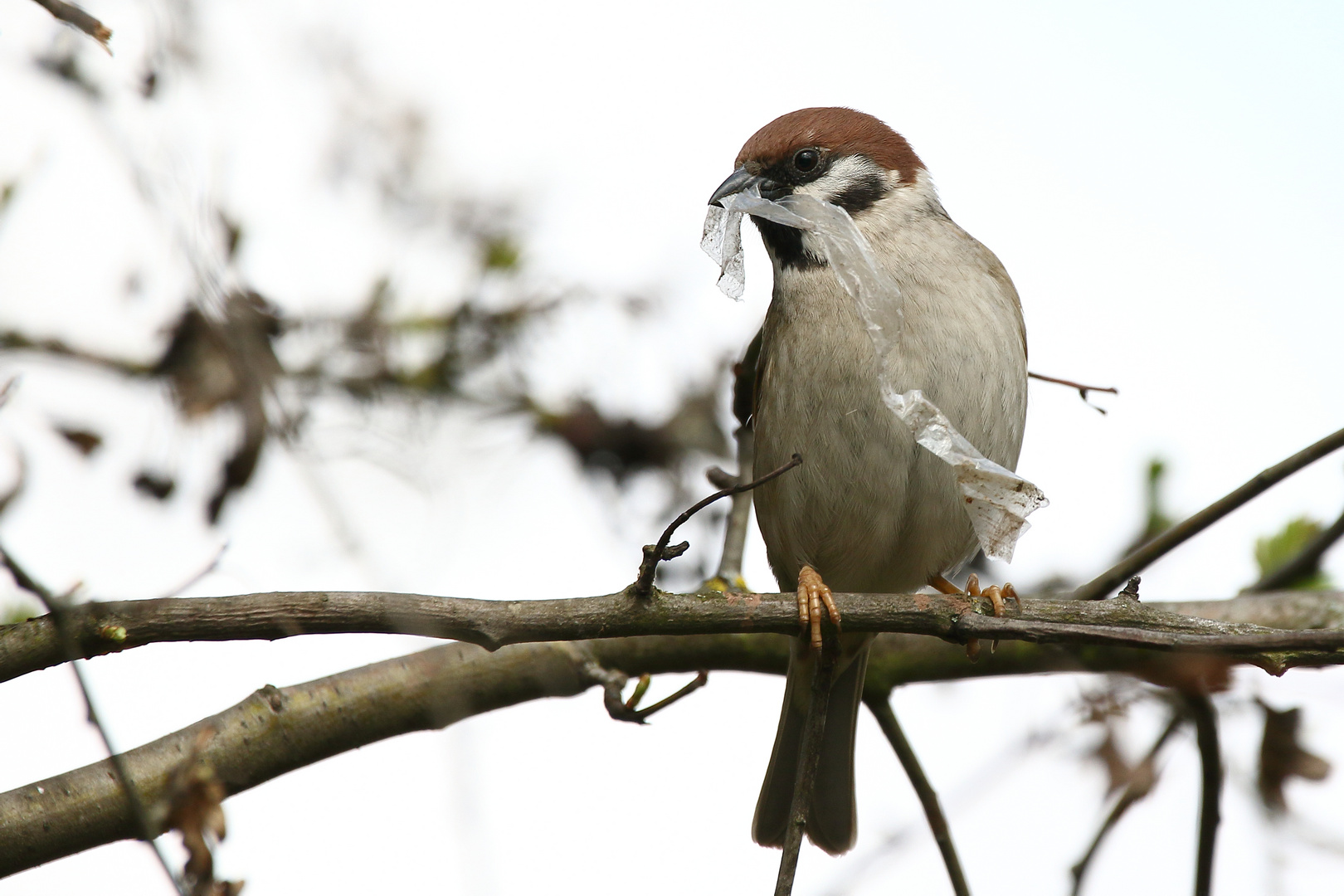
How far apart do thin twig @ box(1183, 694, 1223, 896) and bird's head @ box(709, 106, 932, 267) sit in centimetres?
194

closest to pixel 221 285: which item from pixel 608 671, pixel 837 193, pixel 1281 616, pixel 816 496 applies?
pixel 608 671

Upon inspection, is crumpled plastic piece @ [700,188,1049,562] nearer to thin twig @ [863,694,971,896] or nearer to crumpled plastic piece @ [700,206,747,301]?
crumpled plastic piece @ [700,206,747,301]

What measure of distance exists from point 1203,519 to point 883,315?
117cm

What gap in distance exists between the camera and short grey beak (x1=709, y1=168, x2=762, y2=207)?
14.0ft

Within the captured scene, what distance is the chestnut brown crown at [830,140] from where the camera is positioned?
441 cm

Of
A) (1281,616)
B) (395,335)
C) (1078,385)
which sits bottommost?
(1281,616)

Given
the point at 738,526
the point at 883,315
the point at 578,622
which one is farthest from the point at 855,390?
the point at 578,622

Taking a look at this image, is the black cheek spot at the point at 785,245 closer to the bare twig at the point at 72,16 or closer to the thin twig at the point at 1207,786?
the thin twig at the point at 1207,786

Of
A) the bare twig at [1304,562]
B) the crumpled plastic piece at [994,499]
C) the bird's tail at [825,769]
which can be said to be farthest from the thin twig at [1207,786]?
the bird's tail at [825,769]

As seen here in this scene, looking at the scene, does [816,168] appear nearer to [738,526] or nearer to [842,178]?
[842,178]

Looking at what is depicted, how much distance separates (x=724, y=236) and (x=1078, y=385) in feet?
3.92

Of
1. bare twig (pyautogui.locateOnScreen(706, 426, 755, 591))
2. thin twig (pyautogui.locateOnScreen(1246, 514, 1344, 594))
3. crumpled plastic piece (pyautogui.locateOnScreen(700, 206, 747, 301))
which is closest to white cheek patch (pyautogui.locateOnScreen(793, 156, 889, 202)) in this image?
crumpled plastic piece (pyautogui.locateOnScreen(700, 206, 747, 301))

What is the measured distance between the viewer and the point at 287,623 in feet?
7.81

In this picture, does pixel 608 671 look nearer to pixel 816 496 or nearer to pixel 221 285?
pixel 816 496
